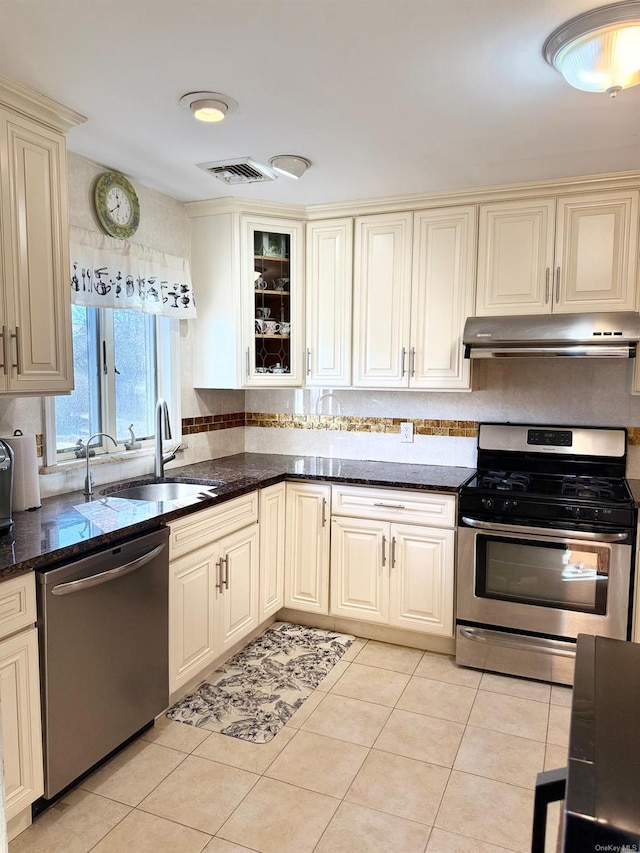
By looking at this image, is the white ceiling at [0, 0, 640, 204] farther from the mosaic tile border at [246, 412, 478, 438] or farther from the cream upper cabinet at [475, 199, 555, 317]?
the mosaic tile border at [246, 412, 478, 438]

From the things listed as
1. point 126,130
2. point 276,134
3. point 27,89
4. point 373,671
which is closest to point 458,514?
point 373,671

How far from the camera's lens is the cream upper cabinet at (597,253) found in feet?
9.33

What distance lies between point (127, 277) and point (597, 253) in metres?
2.25

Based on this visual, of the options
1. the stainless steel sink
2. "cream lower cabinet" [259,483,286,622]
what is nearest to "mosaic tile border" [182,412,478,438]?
the stainless steel sink

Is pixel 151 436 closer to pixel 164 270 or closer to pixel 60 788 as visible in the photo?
A: pixel 164 270

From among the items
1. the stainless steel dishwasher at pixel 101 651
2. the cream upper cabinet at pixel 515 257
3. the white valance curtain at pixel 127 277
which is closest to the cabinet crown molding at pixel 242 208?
the white valance curtain at pixel 127 277

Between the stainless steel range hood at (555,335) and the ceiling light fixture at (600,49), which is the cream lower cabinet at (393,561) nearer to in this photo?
the stainless steel range hood at (555,335)

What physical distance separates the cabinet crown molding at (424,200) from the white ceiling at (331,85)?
0.09 metres

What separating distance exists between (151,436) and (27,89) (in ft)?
5.64

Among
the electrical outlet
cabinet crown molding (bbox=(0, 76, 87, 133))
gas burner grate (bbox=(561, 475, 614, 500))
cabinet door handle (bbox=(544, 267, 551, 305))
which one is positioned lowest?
gas burner grate (bbox=(561, 475, 614, 500))

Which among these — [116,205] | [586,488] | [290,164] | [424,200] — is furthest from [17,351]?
[586,488]

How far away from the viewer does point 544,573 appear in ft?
9.21

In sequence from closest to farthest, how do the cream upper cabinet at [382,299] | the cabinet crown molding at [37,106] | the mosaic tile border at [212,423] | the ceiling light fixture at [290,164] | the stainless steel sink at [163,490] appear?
1. the cabinet crown molding at [37,106]
2. the ceiling light fixture at [290,164]
3. the stainless steel sink at [163,490]
4. the cream upper cabinet at [382,299]
5. the mosaic tile border at [212,423]

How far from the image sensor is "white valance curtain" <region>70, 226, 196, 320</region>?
8.77ft
